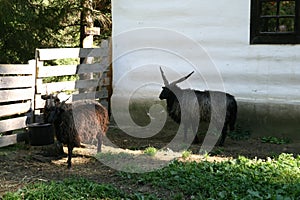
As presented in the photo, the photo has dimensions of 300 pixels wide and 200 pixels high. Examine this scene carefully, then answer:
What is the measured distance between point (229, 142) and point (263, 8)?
9.76ft

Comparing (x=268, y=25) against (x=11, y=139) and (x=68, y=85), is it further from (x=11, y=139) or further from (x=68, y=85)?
(x=11, y=139)

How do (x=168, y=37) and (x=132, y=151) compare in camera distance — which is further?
(x=168, y=37)

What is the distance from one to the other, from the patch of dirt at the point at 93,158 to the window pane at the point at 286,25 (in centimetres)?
240

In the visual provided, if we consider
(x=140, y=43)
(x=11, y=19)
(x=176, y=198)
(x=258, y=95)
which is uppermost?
(x=11, y=19)

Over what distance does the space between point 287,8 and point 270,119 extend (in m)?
2.37

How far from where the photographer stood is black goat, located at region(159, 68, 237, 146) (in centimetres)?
909

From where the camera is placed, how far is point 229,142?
372 inches

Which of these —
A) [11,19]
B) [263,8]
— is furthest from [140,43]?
[11,19]

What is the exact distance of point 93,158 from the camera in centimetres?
782

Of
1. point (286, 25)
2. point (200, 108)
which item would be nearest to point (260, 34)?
point (286, 25)

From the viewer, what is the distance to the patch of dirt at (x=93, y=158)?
258 inches

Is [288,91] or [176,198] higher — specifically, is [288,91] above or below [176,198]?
above

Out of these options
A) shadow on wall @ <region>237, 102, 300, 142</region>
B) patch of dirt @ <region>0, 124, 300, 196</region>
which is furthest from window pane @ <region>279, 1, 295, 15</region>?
patch of dirt @ <region>0, 124, 300, 196</region>

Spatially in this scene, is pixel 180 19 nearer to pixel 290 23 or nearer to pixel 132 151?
pixel 290 23
